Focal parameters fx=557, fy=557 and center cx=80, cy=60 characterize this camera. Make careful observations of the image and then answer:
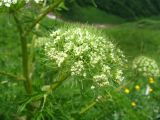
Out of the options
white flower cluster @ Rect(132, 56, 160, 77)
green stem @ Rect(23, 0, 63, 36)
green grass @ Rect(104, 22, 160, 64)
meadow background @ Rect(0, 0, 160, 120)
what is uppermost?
green stem @ Rect(23, 0, 63, 36)

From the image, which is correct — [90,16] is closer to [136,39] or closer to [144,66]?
[136,39]

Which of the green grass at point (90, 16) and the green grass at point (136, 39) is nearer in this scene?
the green grass at point (136, 39)

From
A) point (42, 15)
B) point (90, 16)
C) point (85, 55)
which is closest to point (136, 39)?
point (90, 16)

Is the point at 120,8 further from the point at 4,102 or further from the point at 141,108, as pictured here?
the point at 4,102

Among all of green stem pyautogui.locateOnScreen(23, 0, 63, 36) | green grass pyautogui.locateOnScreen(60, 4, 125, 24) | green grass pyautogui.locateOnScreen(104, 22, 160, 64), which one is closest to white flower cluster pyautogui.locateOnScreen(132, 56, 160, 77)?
green stem pyautogui.locateOnScreen(23, 0, 63, 36)

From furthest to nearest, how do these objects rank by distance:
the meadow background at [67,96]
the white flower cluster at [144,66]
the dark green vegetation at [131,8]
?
1. the dark green vegetation at [131,8]
2. the white flower cluster at [144,66]
3. the meadow background at [67,96]

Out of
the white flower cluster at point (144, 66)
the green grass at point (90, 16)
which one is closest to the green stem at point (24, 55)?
the white flower cluster at point (144, 66)

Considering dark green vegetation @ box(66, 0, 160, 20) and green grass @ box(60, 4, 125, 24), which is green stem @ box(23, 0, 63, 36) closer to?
green grass @ box(60, 4, 125, 24)

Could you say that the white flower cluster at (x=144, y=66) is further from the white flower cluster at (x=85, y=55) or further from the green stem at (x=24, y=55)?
the white flower cluster at (x=85, y=55)
